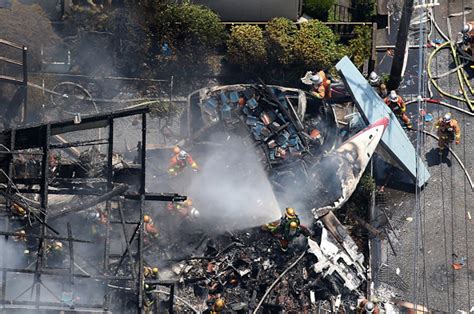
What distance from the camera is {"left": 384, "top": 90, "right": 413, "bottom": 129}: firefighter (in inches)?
1185

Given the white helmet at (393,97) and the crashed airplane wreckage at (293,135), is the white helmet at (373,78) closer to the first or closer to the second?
the white helmet at (393,97)

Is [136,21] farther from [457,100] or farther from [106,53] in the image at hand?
[457,100]

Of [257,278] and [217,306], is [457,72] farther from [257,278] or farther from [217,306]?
[217,306]

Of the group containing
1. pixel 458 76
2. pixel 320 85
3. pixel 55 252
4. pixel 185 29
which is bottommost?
pixel 55 252

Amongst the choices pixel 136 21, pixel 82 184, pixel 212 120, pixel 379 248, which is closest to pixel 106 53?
pixel 136 21

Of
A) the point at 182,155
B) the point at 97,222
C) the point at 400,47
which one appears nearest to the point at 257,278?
the point at 182,155

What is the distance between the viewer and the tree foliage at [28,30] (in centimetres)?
3073

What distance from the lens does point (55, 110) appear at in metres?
31.0

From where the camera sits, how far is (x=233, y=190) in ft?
95.3

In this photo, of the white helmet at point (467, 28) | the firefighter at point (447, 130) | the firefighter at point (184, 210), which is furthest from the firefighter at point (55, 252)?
the white helmet at point (467, 28)

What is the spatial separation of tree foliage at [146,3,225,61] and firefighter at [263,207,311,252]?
673 centimetres

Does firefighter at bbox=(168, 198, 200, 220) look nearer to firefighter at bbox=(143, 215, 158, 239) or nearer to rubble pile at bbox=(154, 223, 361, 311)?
firefighter at bbox=(143, 215, 158, 239)

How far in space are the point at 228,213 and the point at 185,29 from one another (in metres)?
6.60

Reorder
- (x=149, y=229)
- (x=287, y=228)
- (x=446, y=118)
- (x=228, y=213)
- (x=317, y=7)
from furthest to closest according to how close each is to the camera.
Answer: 1. (x=317, y=7)
2. (x=446, y=118)
3. (x=228, y=213)
4. (x=149, y=229)
5. (x=287, y=228)
